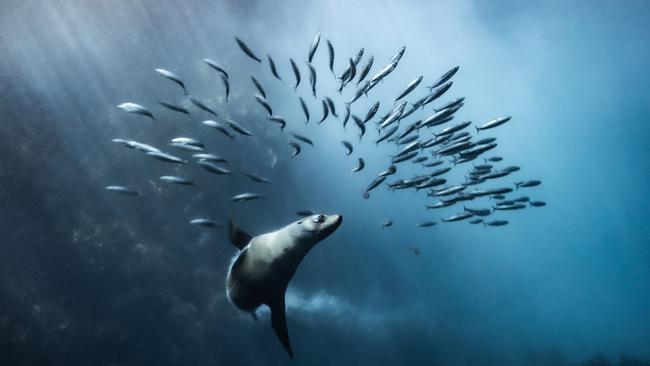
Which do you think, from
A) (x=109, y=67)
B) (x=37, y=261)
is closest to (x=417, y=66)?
(x=109, y=67)

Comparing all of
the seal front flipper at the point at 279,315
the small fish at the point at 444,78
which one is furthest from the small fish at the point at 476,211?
the seal front flipper at the point at 279,315

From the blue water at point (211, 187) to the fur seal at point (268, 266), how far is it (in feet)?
31.0

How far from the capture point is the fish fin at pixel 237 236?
149 inches

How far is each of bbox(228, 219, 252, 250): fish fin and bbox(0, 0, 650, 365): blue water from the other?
9.38 m

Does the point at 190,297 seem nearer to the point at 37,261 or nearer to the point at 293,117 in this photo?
the point at 37,261

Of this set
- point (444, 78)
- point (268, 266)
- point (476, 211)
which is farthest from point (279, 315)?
point (476, 211)

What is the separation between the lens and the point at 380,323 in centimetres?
2045

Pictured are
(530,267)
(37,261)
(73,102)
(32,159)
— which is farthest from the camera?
(530,267)

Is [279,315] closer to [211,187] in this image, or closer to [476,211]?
[476,211]

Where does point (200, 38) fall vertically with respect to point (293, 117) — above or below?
above

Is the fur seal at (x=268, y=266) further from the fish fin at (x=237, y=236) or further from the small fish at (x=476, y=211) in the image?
the small fish at (x=476, y=211)

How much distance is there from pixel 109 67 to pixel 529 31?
28936 millimetres

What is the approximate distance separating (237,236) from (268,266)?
0.65 m

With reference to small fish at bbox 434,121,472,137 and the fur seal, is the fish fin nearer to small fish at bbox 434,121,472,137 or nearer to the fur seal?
the fur seal
